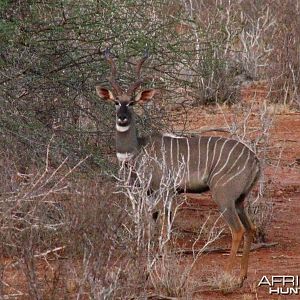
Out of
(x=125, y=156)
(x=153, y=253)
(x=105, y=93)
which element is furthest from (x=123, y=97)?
(x=153, y=253)

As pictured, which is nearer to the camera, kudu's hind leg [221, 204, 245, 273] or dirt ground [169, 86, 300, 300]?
dirt ground [169, 86, 300, 300]

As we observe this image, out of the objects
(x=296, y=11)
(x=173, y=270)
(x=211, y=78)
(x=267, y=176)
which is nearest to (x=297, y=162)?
(x=267, y=176)

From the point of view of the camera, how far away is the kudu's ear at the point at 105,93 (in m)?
8.26

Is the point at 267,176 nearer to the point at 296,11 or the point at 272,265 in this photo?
the point at 272,265

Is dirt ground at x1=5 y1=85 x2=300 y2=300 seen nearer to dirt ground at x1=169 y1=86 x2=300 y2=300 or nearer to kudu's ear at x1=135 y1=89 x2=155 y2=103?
dirt ground at x1=169 y1=86 x2=300 y2=300

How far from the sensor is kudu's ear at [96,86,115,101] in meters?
8.26

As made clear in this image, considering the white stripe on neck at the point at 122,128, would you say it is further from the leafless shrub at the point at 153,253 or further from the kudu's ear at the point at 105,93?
the leafless shrub at the point at 153,253

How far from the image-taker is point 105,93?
8.33 meters

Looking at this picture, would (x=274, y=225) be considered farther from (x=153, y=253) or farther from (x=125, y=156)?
(x=153, y=253)

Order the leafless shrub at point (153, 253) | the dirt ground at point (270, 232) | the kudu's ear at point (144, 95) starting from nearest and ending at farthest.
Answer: the leafless shrub at point (153, 253), the dirt ground at point (270, 232), the kudu's ear at point (144, 95)

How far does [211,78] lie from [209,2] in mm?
4146

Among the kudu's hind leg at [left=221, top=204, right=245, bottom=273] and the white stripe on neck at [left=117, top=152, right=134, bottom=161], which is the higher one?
the white stripe on neck at [left=117, top=152, right=134, bottom=161]

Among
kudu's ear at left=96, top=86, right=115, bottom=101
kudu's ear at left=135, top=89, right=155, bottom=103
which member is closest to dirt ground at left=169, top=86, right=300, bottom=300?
kudu's ear at left=135, top=89, right=155, bottom=103

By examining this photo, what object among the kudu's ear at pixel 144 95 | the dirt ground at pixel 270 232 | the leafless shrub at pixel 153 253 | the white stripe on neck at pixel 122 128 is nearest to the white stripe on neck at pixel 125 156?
the white stripe on neck at pixel 122 128
